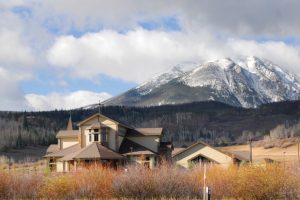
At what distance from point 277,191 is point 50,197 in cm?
1287

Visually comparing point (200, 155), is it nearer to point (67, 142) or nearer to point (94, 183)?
point (67, 142)

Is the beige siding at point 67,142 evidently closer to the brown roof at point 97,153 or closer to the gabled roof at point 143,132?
the gabled roof at point 143,132

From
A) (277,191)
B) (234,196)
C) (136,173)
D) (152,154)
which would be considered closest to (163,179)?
(136,173)

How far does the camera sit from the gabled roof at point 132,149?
6034cm

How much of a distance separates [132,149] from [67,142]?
34.1ft

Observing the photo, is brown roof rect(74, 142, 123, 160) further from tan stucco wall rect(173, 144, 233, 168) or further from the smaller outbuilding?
tan stucco wall rect(173, 144, 233, 168)

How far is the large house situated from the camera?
191ft

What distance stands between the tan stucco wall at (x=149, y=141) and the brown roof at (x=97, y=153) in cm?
479

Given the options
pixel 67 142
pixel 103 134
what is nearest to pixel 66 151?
pixel 67 142

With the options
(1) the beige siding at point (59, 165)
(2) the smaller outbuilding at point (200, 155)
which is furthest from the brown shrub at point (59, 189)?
(2) the smaller outbuilding at point (200, 155)

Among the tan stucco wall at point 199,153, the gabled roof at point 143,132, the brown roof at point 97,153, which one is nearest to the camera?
the brown roof at point 97,153

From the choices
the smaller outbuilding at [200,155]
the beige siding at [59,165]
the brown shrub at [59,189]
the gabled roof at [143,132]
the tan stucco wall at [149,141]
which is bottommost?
the brown shrub at [59,189]

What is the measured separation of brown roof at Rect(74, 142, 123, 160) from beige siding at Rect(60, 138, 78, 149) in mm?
7931

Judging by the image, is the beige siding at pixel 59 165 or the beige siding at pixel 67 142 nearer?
the beige siding at pixel 59 165
